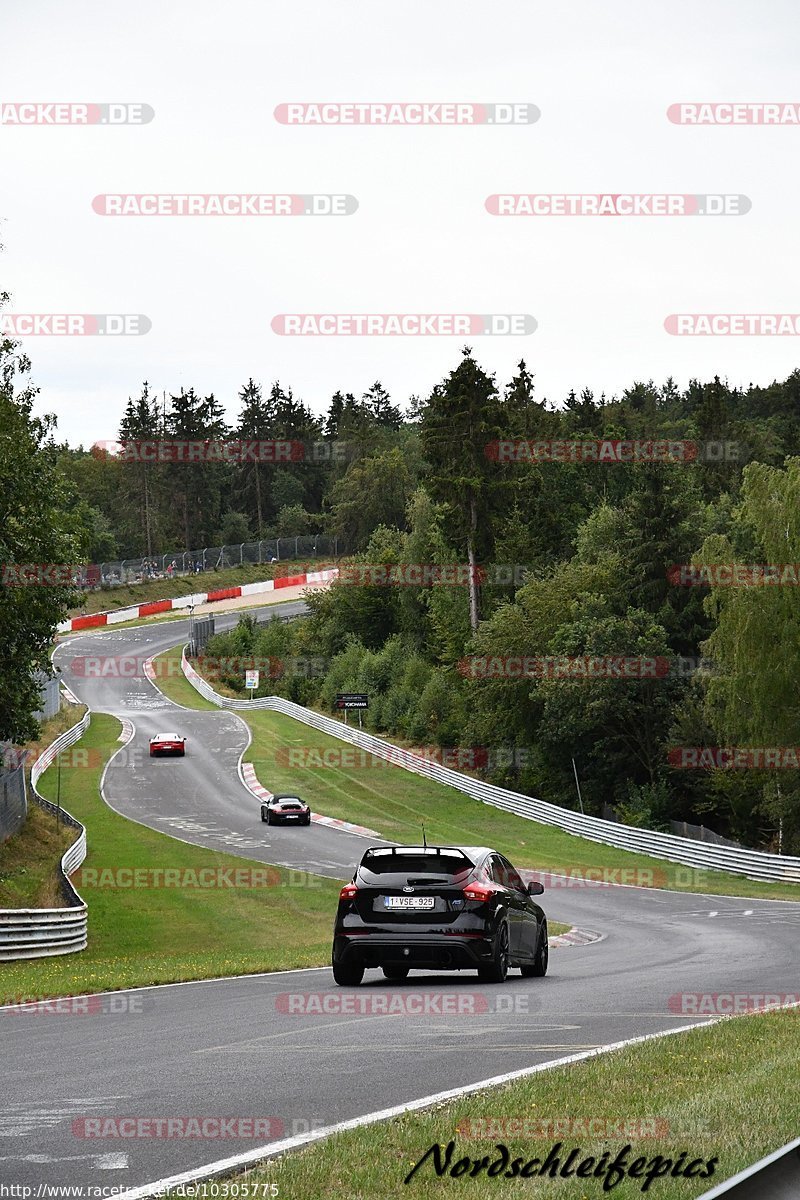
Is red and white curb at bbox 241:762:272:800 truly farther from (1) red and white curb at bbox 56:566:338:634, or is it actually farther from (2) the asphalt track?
(1) red and white curb at bbox 56:566:338:634

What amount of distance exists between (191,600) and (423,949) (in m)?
109

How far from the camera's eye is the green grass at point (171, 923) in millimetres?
18797

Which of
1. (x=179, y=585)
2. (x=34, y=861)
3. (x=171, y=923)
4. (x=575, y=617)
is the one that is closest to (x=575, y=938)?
→ (x=171, y=923)

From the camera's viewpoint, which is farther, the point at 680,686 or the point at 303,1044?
the point at 680,686

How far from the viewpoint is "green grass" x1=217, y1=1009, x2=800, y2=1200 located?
601 cm

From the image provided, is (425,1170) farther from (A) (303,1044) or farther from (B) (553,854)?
(B) (553,854)

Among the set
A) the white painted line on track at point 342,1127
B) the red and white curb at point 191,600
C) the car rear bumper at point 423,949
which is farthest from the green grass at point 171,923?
the red and white curb at point 191,600

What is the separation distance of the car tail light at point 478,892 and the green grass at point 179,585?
10125 centimetres

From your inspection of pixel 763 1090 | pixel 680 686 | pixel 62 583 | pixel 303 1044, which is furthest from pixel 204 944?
pixel 680 686

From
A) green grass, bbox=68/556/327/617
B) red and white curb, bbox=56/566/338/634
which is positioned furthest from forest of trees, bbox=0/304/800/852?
green grass, bbox=68/556/327/617

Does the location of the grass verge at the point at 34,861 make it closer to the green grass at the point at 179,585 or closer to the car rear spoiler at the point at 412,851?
the car rear spoiler at the point at 412,851

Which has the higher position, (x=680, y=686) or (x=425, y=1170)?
(x=425, y=1170)

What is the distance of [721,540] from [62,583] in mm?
25993

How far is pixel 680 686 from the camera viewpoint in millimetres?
62219
